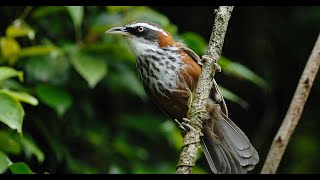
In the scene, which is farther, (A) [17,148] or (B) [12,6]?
(B) [12,6]

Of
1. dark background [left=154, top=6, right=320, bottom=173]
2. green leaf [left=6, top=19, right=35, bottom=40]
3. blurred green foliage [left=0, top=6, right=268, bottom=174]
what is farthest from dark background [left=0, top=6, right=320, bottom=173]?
green leaf [left=6, top=19, right=35, bottom=40]

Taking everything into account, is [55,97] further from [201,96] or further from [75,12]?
[201,96]

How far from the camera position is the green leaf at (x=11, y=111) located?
3.41 metres

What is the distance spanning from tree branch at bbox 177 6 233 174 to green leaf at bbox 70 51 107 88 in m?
1.30

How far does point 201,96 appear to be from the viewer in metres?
2.93

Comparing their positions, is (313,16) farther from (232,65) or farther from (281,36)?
(232,65)

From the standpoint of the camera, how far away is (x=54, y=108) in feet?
14.1

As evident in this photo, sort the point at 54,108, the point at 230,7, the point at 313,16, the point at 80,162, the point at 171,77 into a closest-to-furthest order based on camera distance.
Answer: the point at 230,7 → the point at 171,77 → the point at 54,108 → the point at 80,162 → the point at 313,16

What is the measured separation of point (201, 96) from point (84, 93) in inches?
76.3

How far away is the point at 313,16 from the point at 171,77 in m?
2.68

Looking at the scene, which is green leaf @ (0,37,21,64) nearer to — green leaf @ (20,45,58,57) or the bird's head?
green leaf @ (20,45,58,57)

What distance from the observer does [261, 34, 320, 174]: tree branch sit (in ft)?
10.1

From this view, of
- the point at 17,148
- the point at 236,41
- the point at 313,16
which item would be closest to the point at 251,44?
the point at 236,41

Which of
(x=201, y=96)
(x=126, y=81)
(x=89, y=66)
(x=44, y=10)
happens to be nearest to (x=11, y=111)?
(x=89, y=66)
